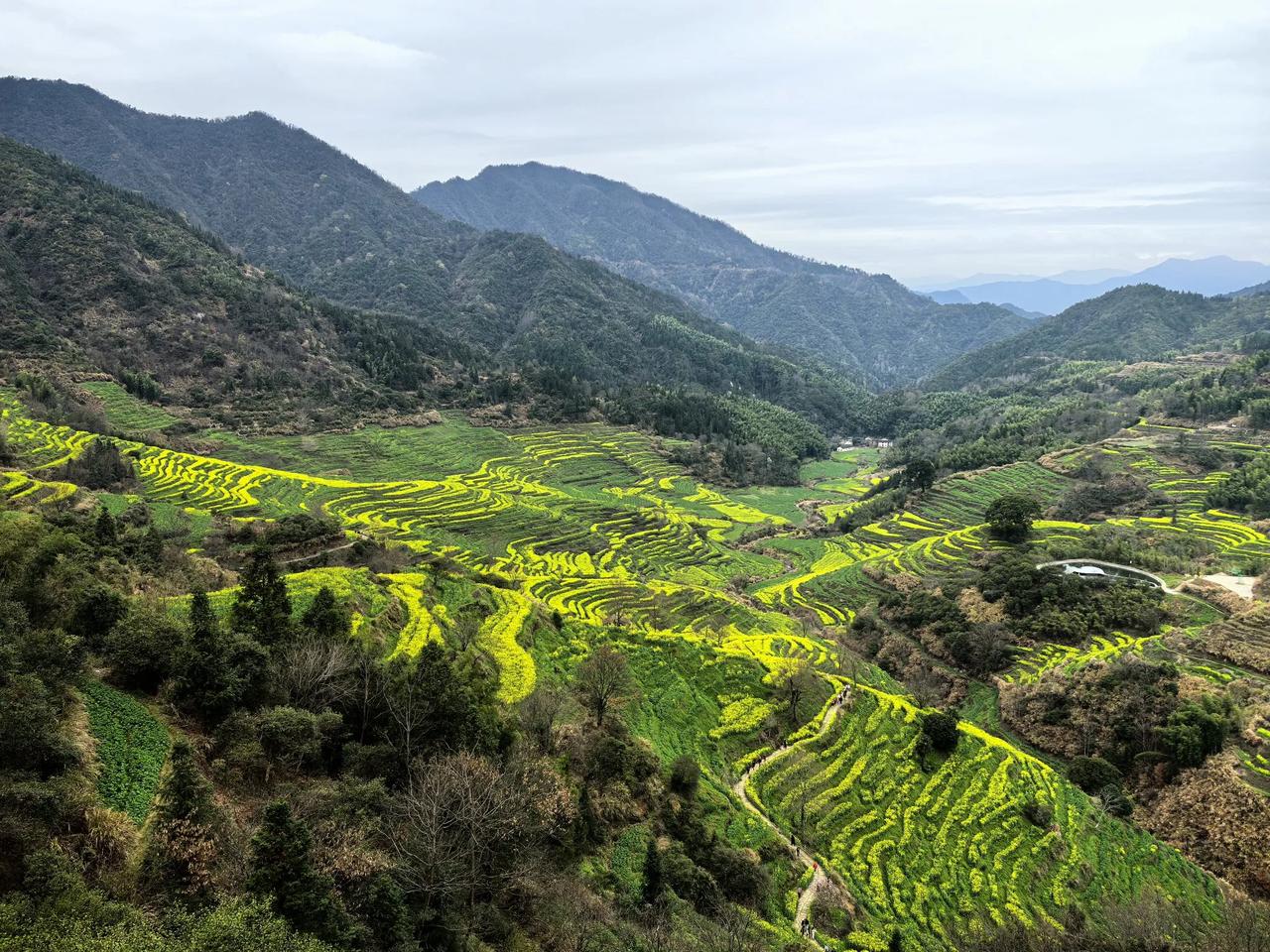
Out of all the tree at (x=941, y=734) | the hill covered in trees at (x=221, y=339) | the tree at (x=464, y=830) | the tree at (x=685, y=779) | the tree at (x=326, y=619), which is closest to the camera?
the tree at (x=464, y=830)

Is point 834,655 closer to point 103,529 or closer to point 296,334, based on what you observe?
point 103,529

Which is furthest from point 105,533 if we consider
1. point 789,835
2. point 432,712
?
point 789,835

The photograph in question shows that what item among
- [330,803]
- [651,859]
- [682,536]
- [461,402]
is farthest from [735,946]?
[461,402]

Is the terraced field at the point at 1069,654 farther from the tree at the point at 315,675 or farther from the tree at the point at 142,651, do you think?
the tree at the point at 142,651

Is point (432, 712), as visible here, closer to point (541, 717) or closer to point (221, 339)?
point (541, 717)

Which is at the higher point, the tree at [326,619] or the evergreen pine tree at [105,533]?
the evergreen pine tree at [105,533]

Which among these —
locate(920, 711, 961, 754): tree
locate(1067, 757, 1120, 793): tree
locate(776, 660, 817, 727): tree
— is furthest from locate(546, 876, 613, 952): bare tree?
locate(1067, 757, 1120, 793): tree

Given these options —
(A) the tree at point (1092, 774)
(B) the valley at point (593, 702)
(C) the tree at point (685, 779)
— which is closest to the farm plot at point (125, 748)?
(B) the valley at point (593, 702)
